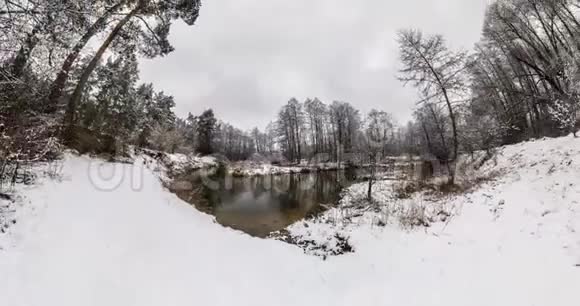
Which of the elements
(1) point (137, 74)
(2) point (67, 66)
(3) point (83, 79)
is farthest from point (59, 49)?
(1) point (137, 74)

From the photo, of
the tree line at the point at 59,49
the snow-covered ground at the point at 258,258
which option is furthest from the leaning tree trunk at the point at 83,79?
the snow-covered ground at the point at 258,258

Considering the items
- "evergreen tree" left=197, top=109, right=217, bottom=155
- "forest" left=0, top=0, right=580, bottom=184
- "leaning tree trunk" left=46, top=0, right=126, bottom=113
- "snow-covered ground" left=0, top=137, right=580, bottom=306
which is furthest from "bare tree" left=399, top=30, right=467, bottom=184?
"evergreen tree" left=197, top=109, right=217, bottom=155

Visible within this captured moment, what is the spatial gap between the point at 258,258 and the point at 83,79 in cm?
717

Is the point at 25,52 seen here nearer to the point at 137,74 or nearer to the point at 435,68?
the point at 435,68

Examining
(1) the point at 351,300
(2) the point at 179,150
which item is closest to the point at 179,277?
(1) the point at 351,300

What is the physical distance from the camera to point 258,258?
4527 mm

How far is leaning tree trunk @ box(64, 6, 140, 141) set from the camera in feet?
22.2

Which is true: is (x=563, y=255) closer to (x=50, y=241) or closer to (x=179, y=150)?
(x=50, y=241)

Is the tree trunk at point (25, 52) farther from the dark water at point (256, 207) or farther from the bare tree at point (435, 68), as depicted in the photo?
the bare tree at point (435, 68)

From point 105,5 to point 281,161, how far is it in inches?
1561

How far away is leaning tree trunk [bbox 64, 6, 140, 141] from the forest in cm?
3

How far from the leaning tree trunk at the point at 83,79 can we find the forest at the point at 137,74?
0.03 m

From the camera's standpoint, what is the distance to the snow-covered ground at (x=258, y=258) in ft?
8.98

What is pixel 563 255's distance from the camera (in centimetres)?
365
